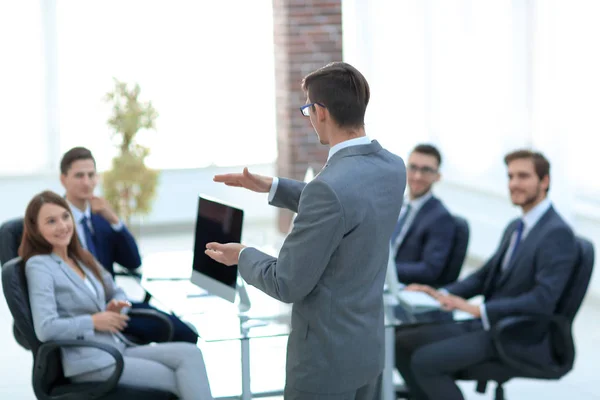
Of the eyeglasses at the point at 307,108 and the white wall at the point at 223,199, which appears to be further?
the white wall at the point at 223,199

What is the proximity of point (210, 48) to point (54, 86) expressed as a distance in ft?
5.54

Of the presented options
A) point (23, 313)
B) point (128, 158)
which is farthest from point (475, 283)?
point (128, 158)

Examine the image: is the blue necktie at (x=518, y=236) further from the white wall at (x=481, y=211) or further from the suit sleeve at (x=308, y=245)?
the white wall at (x=481, y=211)

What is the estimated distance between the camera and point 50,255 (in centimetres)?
424

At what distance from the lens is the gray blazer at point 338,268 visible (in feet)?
9.04

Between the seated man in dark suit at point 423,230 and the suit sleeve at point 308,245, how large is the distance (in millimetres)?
2424

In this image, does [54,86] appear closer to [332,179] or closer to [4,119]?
[4,119]

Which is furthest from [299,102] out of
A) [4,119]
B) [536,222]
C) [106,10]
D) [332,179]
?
[332,179]

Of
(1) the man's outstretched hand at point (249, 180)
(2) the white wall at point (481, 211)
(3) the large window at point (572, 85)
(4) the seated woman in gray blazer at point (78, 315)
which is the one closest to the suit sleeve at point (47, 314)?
(4) the seated woman in gray blazer at point (78, 315)

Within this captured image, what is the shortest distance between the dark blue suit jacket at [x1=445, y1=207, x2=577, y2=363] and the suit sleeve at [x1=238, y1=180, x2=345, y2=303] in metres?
1.91

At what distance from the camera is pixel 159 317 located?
4.80m

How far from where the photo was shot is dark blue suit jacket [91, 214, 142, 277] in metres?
5.19

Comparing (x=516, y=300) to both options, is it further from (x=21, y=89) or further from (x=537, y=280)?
(x=21, y=89)

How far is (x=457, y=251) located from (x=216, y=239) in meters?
1.44
